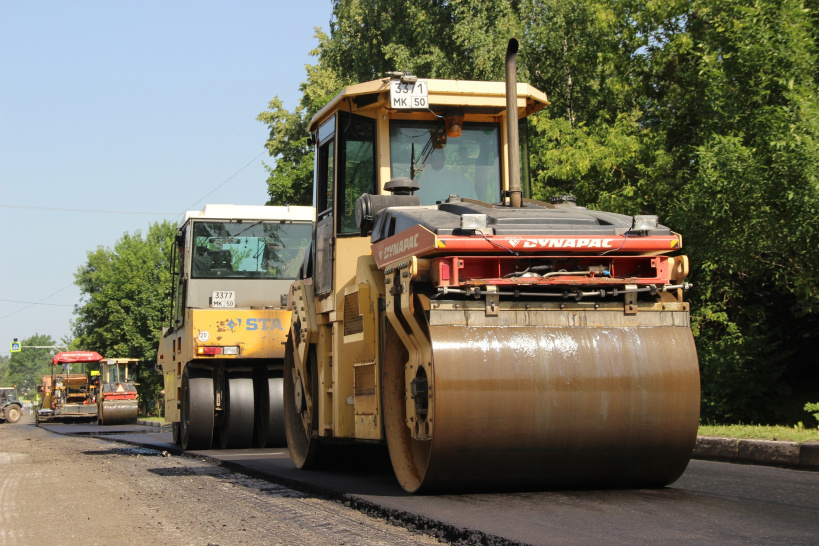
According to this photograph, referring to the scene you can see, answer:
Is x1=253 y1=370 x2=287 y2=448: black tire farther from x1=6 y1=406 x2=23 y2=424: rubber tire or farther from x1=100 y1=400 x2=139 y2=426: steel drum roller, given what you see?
x1=6 y1=406 x2=23 y2=424: rubber tire

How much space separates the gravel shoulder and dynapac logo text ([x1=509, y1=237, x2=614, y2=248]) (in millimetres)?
1872

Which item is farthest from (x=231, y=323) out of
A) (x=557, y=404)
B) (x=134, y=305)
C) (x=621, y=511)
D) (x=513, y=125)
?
(x=134, y=305)

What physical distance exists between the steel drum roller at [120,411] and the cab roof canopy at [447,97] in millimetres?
29210

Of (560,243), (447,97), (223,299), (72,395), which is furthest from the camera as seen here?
(72,395)

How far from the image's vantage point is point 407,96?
8203 millimetres

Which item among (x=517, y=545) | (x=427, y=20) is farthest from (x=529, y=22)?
(x=517, y=545)

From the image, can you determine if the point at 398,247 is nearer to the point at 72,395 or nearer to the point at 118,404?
the point at 118,404

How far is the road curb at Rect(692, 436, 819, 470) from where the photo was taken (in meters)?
8.69

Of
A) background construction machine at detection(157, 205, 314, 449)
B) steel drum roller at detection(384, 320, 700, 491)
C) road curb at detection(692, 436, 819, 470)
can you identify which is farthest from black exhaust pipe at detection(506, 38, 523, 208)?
background construction machine at detection(157, 205, 314, 449)

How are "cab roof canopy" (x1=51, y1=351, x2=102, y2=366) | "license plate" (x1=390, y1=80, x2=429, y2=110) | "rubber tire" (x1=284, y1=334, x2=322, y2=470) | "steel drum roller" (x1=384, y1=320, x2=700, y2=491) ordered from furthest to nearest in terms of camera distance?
"cab roof canopy" (x1=51, y1=351, x2=102, y2=366)
"rubber tire" (x1=284, y1=334, x2=322, y2=470)
"license plate" (x1=390, y1=80, x2=429, y2=110)
"steel drum roller" (x1=384, y1=320, x2=700, y2=491)

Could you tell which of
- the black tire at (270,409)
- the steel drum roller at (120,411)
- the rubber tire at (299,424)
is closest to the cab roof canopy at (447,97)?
the rubber tire at (299,424)

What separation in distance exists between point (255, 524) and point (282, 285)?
8.77m

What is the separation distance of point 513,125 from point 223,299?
25.3 ft

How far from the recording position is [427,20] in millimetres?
29438
